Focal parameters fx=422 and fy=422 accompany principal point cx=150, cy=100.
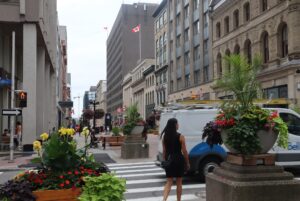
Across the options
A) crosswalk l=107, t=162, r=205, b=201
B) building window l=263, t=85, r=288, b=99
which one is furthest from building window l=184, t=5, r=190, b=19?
crosswalk l=107, t=162, r=205, b=201

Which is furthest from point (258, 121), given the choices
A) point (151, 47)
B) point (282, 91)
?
point (151, 47)

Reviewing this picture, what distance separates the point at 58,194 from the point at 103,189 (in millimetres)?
571

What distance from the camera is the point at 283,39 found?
32.1 metres

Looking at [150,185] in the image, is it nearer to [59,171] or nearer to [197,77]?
[59,171]

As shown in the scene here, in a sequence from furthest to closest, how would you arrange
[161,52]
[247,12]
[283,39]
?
[161,52] < [247,12] < [283,39]

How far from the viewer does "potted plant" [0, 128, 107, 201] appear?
519cm

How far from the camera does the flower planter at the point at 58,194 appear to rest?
5078 millimetres

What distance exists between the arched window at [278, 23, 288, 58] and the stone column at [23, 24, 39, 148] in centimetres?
1813

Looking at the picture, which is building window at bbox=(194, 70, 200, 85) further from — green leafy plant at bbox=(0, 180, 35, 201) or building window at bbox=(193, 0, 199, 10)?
green leafy plant at bbox=(0, 180, 35, 201)

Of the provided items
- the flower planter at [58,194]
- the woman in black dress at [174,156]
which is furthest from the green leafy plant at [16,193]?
the woman in black dress at [174,156]

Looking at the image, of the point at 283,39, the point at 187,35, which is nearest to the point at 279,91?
the point at 283,39

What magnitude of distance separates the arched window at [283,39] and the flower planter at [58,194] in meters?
29.2

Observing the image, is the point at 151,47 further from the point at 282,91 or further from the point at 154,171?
the point at 154,171

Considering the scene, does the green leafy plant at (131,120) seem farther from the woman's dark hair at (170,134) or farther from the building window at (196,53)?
the building window at (196,53)
